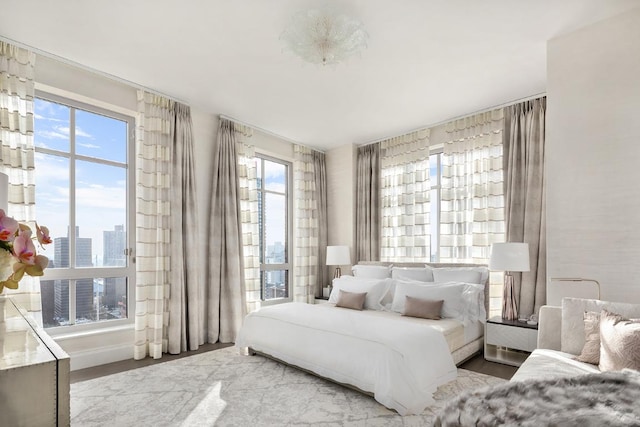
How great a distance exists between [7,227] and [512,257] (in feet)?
12.4

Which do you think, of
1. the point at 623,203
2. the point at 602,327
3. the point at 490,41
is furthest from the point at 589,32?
the point at 602,327

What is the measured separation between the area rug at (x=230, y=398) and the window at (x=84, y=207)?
849mm

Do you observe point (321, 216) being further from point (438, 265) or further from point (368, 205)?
point (438, 265)

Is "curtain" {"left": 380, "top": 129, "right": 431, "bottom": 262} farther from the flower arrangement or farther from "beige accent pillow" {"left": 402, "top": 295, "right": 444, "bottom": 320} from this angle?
the flower arrangement

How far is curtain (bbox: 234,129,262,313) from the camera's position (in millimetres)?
4930

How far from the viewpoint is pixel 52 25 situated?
2.79m

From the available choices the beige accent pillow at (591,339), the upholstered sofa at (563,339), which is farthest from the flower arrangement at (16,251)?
the beige accent pillow at (591,339)

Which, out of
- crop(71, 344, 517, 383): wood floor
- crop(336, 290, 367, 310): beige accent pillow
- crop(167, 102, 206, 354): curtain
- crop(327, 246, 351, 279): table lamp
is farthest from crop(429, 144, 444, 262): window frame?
crop(167, 102, 206, 354): curtain

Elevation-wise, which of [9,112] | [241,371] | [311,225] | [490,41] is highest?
[490,41]

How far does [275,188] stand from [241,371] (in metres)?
3.09

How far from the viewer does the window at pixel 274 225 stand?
5543mm

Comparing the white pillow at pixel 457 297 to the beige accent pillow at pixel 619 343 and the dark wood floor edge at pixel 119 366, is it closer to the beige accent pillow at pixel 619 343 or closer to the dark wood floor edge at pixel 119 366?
the beige accent pillow at pixel 619 343

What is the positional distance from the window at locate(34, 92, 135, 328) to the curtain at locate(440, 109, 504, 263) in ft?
12.9

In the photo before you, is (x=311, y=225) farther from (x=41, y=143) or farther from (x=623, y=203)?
(x=623, y=203)
